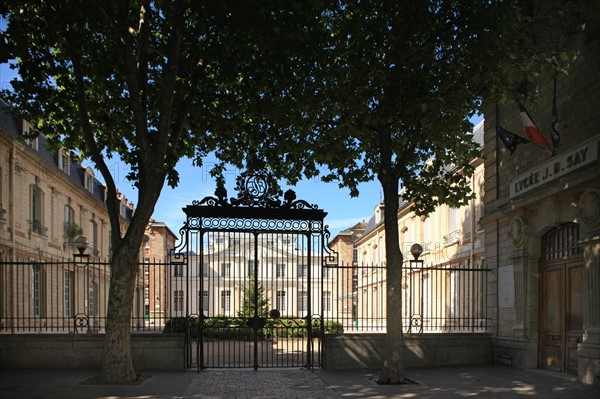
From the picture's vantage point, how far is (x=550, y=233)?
1190 centimetres

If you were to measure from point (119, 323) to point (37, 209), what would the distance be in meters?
16.2

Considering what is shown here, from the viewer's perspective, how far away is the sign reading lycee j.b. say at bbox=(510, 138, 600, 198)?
389 inches

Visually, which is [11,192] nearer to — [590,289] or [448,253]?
[448,253]

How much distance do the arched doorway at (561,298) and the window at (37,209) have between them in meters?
19.3

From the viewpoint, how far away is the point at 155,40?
1220 centimetres

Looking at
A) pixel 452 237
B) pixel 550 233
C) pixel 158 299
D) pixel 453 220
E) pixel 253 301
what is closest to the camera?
pixel 550 233

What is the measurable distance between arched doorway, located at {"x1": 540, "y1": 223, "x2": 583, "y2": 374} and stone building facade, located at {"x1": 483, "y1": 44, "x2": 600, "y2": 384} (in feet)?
0.06

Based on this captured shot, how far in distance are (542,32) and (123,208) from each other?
34.2 meters

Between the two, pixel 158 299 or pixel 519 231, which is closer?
pixel 519 231

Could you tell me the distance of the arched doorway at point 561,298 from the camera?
35.6 feet

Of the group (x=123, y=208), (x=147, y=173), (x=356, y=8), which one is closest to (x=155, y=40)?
(x=147, y=173)

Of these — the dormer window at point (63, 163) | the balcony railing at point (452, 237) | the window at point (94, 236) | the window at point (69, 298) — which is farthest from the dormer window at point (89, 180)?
the balcony railing at point (452, 237)

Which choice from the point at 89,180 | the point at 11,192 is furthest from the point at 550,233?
the point at 89,180

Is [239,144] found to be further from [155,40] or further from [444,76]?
[444,76]
